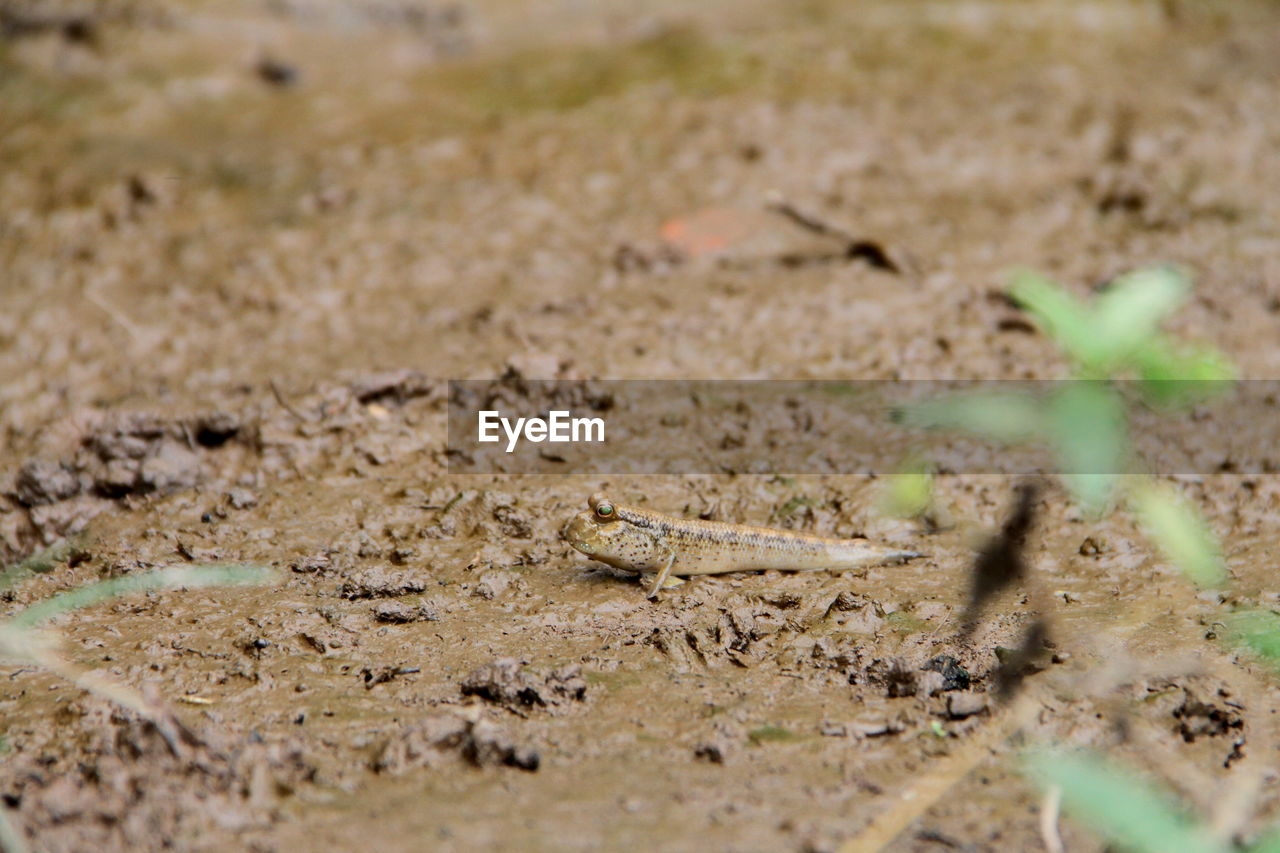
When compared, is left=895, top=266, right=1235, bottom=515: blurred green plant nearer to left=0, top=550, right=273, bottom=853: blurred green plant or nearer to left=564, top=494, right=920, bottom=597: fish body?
left=564, top=494, right=920, bottom=597: fish body

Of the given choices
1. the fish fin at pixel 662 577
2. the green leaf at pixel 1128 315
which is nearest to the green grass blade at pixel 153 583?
the fish fin at pixel 662 577

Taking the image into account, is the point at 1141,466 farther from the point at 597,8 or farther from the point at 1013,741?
the point at 597,8

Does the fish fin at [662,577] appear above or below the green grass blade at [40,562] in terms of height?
above

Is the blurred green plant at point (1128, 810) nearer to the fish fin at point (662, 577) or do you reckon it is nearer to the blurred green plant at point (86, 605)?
the fish fin at point (662, 577)

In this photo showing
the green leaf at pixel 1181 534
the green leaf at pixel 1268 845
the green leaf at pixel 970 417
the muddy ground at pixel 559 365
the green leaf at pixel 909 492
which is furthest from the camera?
the green leaf at pixel 970 417

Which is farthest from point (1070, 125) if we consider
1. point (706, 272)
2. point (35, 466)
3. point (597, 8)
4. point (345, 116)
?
point (35, 466)

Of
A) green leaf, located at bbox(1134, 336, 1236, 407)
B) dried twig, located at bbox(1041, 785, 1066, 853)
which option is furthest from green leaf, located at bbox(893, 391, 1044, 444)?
dried twig, located at bbox(1041, 785, 1066, 853)

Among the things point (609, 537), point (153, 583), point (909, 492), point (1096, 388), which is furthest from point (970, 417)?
point (153, 583)
